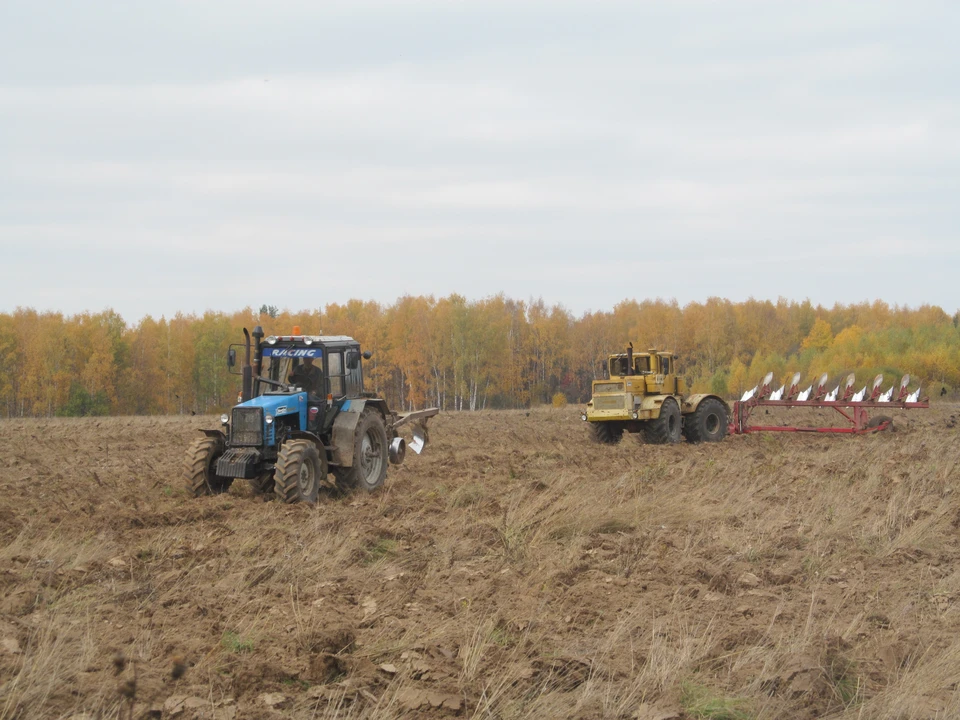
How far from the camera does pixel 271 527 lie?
9.13 meters

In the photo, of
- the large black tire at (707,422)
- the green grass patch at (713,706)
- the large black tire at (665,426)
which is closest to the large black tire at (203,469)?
the green grass patch at (713,706)

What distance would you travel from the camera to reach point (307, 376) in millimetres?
11883

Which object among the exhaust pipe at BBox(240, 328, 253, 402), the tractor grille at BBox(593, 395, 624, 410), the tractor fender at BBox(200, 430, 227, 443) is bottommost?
the tractor fender at BBox(200, 430, 227, 443)

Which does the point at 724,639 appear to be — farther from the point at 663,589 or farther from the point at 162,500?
the point at 162,500

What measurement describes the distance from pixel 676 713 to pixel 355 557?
152 inches

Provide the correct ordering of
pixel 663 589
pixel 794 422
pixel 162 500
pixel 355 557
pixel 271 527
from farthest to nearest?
pixel 794 422 → pixel 162 500 → pixel 271 527 → pixel 355 557 → pixel 663 589

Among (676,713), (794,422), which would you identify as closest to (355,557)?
(676,713)

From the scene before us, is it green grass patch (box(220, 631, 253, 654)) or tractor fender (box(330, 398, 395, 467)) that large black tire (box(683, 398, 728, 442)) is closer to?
tractor fender (box(330, 398, 395, 467))

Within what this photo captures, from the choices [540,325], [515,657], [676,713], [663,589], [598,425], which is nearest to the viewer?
[676,713]

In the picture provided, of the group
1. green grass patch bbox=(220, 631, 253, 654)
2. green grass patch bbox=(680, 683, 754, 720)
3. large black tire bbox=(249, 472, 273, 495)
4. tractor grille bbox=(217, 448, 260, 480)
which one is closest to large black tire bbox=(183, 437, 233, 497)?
tractor grille bbox=(217, 448, 260, 480)

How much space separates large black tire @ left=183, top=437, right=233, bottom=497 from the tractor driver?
1325 mm

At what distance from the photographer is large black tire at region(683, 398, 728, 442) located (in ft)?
66.1

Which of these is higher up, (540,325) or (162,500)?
(540,325)

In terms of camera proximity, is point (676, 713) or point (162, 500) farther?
point (162, 500)
